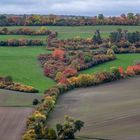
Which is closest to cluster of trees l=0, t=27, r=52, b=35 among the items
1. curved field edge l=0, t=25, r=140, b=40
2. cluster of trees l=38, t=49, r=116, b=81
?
curved field edge l=0, t=25, r=140, b=40

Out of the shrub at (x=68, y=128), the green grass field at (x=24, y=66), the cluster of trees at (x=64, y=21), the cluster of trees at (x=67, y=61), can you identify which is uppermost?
the cluster of trees at (x=64, y=21)

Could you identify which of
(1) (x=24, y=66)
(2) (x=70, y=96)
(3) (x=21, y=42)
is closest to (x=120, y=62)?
(1) (x=24, y=66)

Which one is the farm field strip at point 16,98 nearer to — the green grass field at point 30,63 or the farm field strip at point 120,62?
the green grass field at point 30,63

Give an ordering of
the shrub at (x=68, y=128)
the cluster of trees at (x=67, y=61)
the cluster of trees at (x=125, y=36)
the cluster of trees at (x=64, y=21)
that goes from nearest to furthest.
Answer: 1. the shrub at (x=68, y=128)
2. the cluster of trees at (x=67, y=61)
3. the cluster of trees at (x=125, y=36)
4. the cluster of trees at (x=64, y=21)

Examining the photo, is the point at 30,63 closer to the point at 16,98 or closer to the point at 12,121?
the point at 16,98

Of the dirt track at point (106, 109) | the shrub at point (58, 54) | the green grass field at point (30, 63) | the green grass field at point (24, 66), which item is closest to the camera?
the dirt track at point (106, 109)

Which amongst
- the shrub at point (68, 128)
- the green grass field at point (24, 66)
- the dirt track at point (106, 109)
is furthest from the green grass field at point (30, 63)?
the shrub at point (68, 128)

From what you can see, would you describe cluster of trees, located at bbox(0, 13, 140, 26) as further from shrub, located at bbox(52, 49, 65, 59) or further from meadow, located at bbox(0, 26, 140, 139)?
shrub, located at bbox(52, 49, 65, 59)
